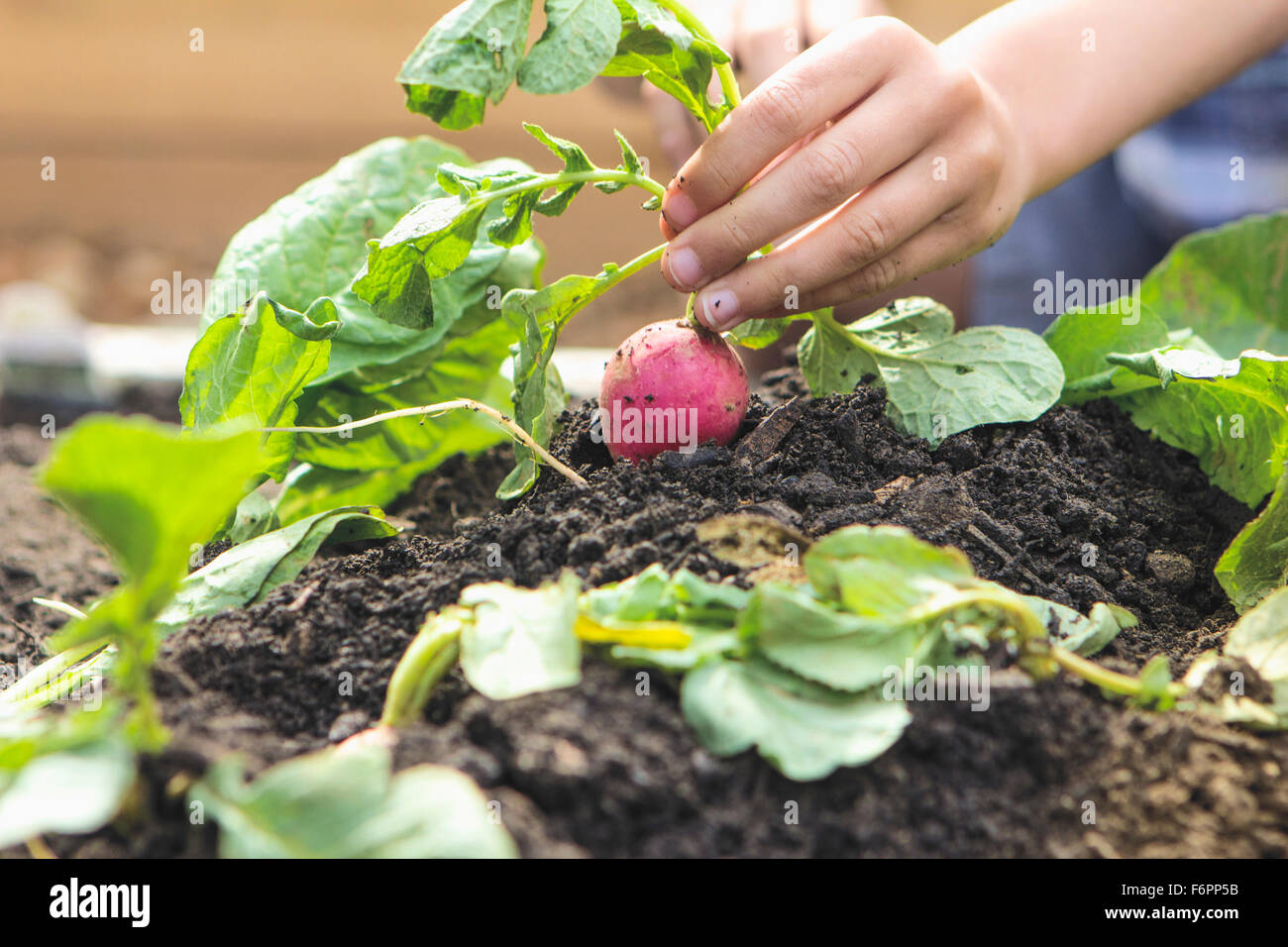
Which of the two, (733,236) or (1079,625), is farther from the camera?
(733,236)

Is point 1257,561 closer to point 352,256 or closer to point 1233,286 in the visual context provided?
point 1233,286

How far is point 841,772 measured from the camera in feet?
2.44

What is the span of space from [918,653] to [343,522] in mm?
766

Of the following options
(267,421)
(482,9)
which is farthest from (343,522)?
(482,9)

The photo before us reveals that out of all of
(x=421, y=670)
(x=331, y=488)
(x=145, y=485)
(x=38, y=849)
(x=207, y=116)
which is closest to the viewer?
(x=145, y=485)

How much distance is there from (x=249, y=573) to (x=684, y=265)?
24.5 inches

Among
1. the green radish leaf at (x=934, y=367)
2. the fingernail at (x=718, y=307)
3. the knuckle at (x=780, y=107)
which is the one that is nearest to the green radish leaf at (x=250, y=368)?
the fingernail at (x=718, y=307)

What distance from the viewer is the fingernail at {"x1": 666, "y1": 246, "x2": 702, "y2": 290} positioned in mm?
1145

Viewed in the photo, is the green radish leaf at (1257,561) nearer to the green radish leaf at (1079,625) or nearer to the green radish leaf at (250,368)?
the green radish leaf at (1079,625)

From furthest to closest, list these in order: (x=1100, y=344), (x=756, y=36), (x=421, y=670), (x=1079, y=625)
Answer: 1. (x=756, y=36)
2. (x=1100, y=344)
3. (x=1079, y=625)
4. (x=421, y=670)

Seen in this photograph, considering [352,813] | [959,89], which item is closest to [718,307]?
[959,89]

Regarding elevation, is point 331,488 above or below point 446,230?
below

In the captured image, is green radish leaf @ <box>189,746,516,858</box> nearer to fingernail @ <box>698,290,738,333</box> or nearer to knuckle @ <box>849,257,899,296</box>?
fingernail @ <box>698,290,738,333</box>
